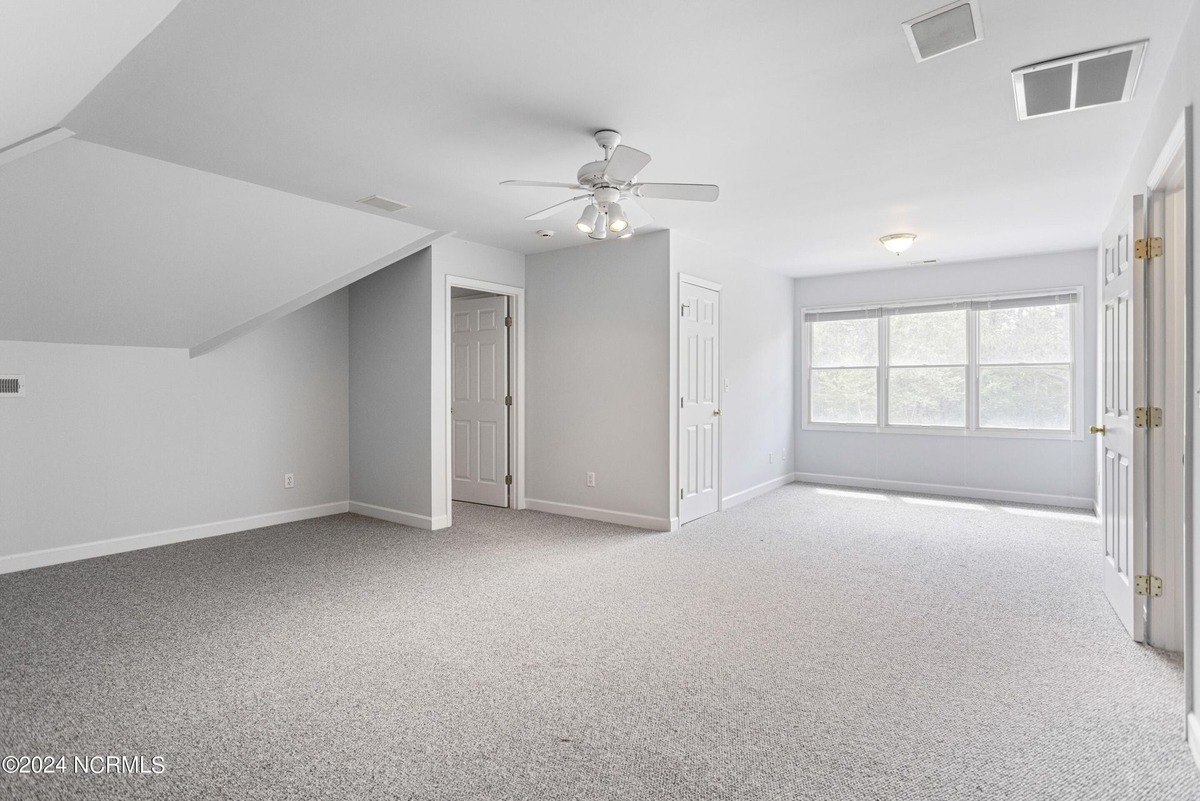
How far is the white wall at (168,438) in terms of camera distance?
4.25 meters

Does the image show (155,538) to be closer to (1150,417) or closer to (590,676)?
(590,676)

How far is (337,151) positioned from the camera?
3.38 meters

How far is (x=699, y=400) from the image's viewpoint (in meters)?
5.67

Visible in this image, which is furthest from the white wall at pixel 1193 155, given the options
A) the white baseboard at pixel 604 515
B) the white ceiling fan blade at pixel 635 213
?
the white baseboard at pixel 604 515

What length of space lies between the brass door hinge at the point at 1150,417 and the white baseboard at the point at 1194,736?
124 cm

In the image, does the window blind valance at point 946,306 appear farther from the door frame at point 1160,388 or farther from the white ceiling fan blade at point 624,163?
the white ceiling fan blade at point 624,163

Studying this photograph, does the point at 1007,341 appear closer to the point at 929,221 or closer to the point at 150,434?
the point at 929,221

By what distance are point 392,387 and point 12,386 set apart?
2.50 metres

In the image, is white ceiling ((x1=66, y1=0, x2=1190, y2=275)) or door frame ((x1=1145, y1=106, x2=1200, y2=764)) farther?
white ceiling ((x1=66, y1=0, x2=1190, y2=275))

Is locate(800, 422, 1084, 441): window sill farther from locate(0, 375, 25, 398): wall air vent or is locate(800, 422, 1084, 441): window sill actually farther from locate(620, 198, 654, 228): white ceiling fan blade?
locate(0, 375, 25, 398): wall air vent

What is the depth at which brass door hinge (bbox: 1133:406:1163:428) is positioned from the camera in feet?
9.12

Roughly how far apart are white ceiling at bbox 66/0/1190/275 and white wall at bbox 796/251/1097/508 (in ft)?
6.44

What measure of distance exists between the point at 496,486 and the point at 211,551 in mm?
2444

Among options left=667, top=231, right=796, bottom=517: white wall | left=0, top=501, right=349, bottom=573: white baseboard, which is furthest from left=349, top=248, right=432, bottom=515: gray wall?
left=667, top=231, right=796, bottom=517: white wall
